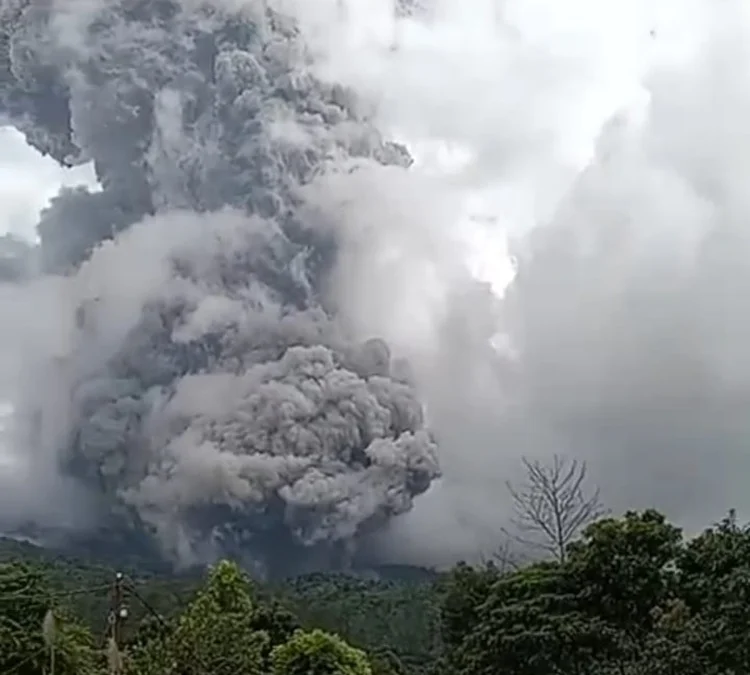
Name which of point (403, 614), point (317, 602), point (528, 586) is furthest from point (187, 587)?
point (528, 586)

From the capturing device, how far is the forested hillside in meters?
17.7

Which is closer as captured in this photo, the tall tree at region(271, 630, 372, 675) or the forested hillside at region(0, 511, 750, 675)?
the forested hillside at region(0, 511, 750, 675)

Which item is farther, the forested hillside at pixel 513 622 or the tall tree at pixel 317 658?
the tall tree at pixel 317 658

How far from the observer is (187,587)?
5753 centimetres

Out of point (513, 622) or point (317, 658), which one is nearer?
point (317, 658)

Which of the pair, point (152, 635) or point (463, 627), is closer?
point (152, 635)

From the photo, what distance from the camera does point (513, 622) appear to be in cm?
2495

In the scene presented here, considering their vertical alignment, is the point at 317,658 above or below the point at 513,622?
below

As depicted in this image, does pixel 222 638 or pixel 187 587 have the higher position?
pixel 187 587

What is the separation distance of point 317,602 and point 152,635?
31.6 meters

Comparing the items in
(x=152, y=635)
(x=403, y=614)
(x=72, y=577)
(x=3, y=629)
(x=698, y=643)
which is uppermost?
(x=72, y=577)

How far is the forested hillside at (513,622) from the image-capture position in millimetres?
17734

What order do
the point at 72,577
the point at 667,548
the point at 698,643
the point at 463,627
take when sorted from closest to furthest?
the point at 698,643, the point at 667,548, the point at 463,627, the point at 72,577

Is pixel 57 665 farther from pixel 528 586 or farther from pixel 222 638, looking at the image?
pixel 528 586
